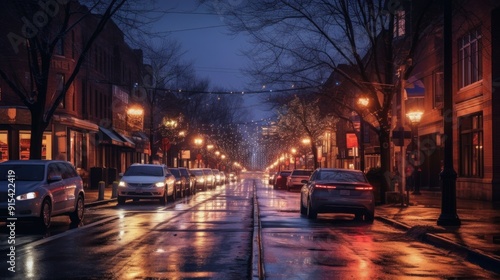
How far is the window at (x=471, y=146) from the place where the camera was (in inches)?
1308

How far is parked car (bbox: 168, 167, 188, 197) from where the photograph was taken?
37688mm

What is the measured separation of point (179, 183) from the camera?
38.6 meters

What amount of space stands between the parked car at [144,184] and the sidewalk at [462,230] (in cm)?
947

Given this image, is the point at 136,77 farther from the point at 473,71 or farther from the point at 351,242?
the point at 351,242

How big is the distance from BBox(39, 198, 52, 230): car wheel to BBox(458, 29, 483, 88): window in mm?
20084

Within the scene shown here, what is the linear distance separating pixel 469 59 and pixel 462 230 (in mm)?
18536

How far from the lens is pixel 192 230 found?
58.5ft

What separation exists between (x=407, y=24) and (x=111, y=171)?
25.8m

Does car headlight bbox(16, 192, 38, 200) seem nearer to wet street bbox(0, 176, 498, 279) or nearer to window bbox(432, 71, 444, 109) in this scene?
wet street bbox(0, 176, 498, 279)

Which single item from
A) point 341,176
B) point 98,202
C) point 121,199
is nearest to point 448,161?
point 341,176

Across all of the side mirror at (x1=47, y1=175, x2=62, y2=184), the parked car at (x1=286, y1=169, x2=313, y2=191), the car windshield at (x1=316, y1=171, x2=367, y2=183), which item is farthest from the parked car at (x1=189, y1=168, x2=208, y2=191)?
the side mirror at (x1=47, y1=175, x2=62, y2=184)

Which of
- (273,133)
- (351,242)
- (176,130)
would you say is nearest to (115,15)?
(351,242)

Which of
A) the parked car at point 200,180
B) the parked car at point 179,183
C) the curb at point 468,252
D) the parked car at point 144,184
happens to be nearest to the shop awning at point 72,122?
the parked car at point 179,183

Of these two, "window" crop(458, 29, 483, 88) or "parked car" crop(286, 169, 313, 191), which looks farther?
"parked car" crop(286, 169, 313, 191)
